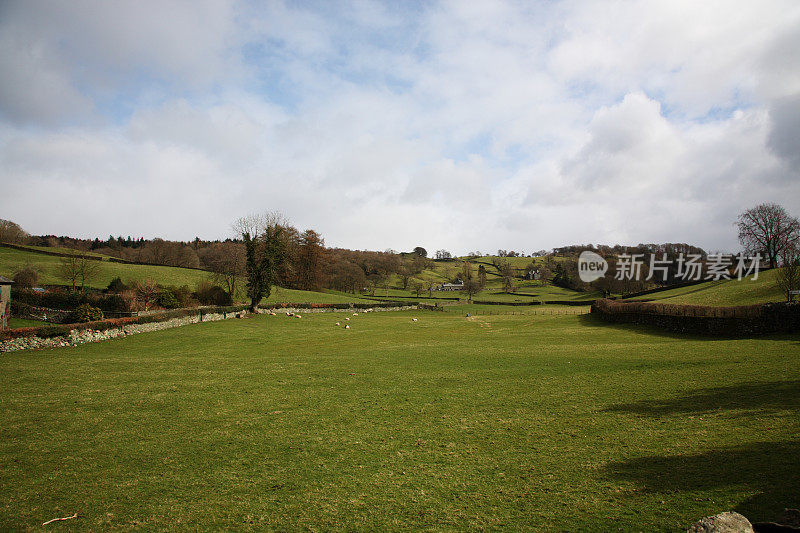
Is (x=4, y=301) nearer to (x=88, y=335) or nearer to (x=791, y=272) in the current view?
(x=88, y=335)

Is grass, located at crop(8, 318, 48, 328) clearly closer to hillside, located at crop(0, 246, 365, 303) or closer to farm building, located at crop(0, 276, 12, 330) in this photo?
farm building, located at crop(0, 276, 12, 330)

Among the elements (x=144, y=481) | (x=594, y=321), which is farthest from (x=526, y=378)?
(x=594, y=321)

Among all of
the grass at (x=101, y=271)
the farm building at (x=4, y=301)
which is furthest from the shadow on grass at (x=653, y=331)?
the grass at (x=101, y=271)

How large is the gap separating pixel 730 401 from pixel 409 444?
26.6ft

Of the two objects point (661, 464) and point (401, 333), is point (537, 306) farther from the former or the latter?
point (661, 464)

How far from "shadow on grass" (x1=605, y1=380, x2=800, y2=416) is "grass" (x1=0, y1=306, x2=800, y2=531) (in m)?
0.07

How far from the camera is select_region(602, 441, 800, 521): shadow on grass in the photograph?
A: 5.04m

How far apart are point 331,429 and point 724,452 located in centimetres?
779

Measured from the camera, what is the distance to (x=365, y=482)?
6773 millimetres

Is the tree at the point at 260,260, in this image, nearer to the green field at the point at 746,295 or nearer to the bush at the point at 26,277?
the bush at the point at 26,277

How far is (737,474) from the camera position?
5.94 metres

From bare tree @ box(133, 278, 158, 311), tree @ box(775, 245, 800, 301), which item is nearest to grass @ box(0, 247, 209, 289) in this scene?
bare tree @ box(133, 278, 158, 311)

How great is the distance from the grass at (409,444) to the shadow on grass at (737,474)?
4 cm

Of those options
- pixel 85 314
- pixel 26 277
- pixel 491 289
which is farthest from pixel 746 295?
pixel 491 289
